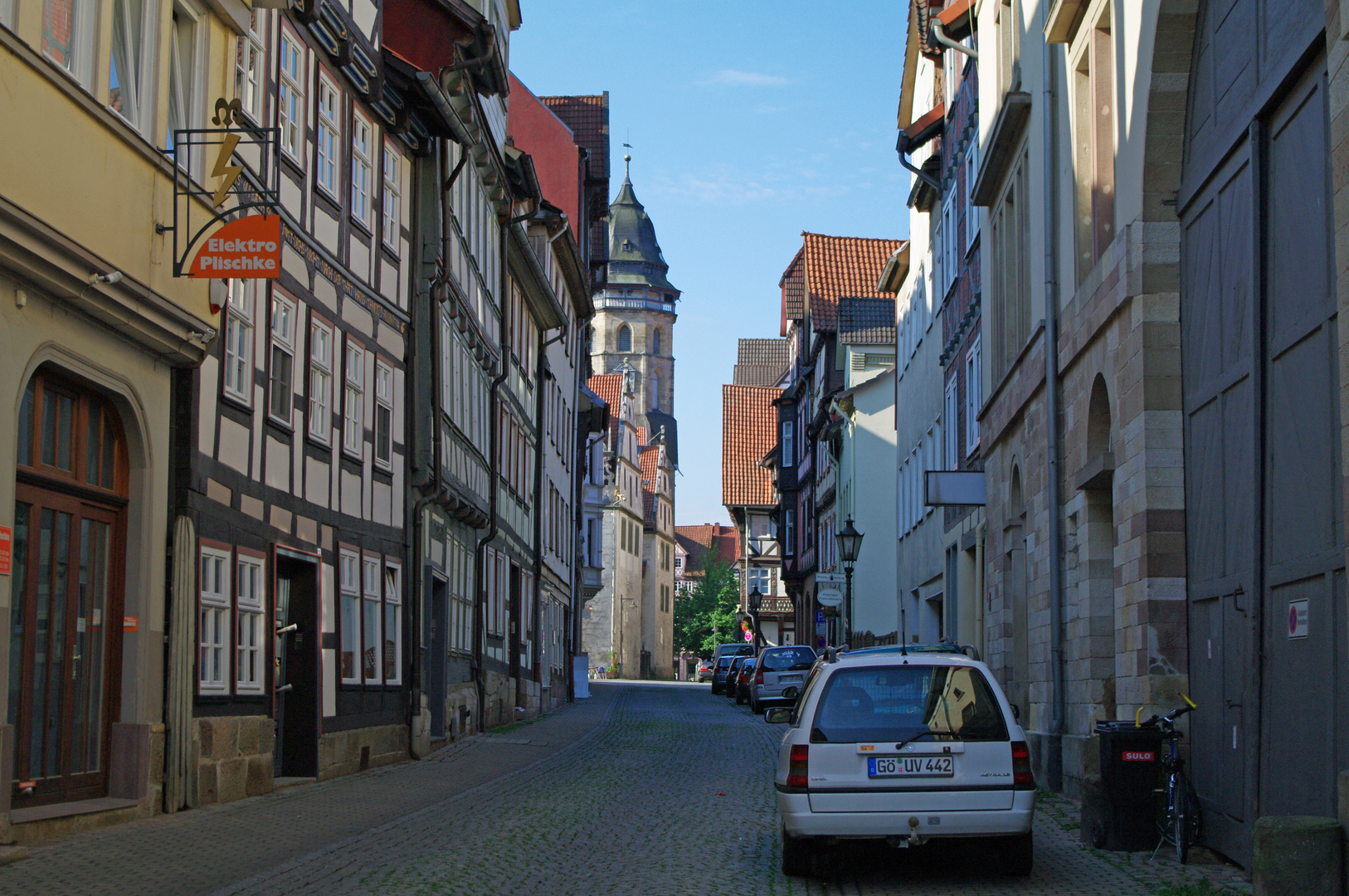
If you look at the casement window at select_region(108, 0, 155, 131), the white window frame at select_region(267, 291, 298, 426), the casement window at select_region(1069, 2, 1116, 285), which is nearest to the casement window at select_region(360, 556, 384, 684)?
the white window frame at select_region(267, 291, 298, 426)

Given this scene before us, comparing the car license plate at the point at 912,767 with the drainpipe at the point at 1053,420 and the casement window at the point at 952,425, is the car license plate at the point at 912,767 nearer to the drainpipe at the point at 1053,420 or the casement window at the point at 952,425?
the drainpipe at the point at 1053,420

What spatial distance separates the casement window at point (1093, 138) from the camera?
14.2 meters

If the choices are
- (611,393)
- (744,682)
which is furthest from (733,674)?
(611,393)

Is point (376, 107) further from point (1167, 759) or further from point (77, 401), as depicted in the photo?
point (1167, 759)

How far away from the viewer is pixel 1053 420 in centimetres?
1584

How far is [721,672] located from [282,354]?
3748 cm

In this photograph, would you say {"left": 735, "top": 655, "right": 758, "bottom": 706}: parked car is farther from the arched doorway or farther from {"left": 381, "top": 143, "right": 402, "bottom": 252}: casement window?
the arched doorway

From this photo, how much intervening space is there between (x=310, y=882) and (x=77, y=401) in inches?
171

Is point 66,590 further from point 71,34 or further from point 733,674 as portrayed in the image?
point 733,674

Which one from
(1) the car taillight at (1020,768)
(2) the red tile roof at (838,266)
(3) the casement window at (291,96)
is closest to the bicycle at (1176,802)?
(1) the car taillight at (1020,768)

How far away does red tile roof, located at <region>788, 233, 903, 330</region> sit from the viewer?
52.7 m

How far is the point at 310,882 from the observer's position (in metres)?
9.48

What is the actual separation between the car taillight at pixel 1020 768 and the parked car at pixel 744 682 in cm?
3129

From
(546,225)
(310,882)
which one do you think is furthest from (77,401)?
(546,225)
